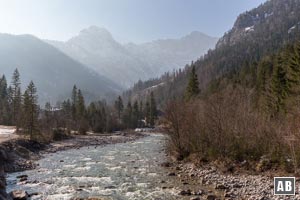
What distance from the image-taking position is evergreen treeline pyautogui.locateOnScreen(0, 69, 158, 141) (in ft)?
176

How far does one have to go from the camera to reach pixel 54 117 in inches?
3332

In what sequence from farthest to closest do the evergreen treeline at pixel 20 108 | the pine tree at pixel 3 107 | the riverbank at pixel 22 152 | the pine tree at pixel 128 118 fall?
1. the pine tree at pixel 128 118
2. the pine tree at pixel 3 107
3. the evergreen treeline at pixel 20 108
4. the riverbank at pixel 22 152

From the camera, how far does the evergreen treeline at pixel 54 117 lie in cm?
5356

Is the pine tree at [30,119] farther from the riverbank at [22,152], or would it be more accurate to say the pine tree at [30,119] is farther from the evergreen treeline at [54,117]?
the riverbank at [22,152]

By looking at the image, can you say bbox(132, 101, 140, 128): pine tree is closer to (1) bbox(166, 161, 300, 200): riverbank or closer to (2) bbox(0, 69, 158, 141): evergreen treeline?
(2) bbox(0, 69, 158, 141): evergreen treeline

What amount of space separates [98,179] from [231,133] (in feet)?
40.1

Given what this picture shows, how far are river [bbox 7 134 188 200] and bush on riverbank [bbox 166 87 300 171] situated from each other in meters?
4.27

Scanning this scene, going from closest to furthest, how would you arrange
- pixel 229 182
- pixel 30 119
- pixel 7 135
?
pixel 229 182 < pixel 7 135 < pixel 30 119

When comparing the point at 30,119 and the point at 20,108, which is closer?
the point at 30,119

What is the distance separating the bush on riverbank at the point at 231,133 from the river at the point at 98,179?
4265 mm

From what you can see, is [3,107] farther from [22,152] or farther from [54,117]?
[22,152]

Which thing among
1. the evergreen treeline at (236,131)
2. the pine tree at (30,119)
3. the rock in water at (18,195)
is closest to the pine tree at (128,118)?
the pine tree at (30,119)

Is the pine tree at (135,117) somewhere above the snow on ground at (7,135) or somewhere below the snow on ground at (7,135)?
above

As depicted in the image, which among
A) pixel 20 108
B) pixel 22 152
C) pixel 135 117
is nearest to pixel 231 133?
pixel 22 152
